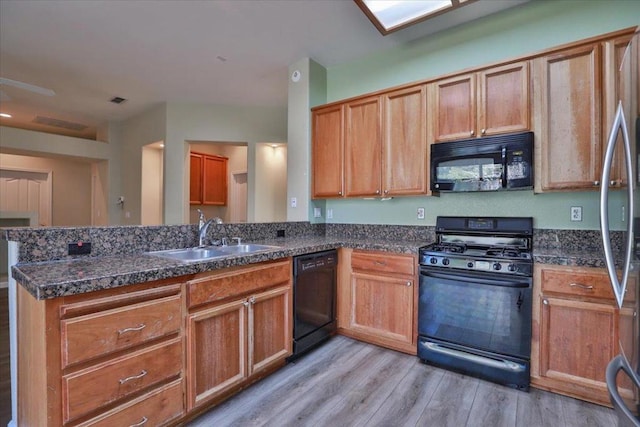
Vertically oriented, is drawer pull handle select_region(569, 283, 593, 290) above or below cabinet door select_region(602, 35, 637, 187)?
below

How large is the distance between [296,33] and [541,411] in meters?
3.27

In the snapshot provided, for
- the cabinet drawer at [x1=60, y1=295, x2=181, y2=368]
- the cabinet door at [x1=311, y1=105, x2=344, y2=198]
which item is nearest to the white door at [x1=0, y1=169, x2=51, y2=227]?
the cabinet door at [x1=311, y1=105, x2=344, y2=198]

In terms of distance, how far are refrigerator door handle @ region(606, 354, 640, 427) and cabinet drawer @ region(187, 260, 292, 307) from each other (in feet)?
5.62

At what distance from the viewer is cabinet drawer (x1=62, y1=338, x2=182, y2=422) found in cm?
121

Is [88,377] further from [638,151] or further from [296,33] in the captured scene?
[296,33]

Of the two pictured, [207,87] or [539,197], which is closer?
[539,197]

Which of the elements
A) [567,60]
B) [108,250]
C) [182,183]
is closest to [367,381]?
[108,250]

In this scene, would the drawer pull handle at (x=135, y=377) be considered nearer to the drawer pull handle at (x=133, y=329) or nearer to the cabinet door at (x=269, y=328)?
the drawer pull handle at (x=133, y=329)

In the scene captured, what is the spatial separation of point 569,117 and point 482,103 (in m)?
0.55

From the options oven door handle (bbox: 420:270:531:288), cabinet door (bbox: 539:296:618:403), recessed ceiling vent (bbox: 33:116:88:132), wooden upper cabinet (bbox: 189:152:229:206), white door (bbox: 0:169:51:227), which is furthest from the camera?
white door (bbox: 0:169:51:227)

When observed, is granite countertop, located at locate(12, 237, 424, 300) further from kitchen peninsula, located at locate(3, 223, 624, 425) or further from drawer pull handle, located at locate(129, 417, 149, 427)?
drawer pull handle, located at locate(129, 417, 149, 427)

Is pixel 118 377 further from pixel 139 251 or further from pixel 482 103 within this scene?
pixel 482 103

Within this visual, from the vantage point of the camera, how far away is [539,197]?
2.37 m

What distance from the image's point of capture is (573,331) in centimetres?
185
